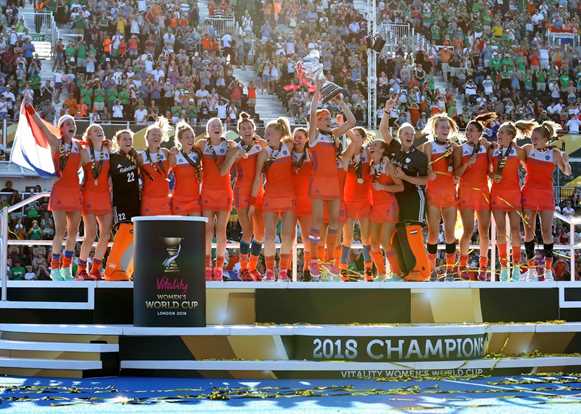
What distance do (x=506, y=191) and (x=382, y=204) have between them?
1317 millimetres

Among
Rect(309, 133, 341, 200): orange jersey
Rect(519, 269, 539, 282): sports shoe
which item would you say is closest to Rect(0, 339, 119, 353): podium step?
Rect(309, 133, 341, 200): orange jersey

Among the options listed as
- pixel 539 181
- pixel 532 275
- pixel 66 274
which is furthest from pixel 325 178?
pixel 66 274

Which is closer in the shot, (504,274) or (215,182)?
(215,182)

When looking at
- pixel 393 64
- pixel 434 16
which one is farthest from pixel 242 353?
pixel 434 16

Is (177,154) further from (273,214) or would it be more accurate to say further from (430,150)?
(430,150)

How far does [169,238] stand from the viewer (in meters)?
9.46

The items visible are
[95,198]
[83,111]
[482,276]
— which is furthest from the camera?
[83,111]

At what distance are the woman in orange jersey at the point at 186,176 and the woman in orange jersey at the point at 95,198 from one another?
68 cm

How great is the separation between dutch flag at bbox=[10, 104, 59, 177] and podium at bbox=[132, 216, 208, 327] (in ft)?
5.87

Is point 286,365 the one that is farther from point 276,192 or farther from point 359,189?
point 359,189

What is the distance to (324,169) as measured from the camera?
11.1 meters

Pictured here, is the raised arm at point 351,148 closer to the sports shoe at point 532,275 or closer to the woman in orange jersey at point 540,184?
the woman in orange jersey at point 540,184

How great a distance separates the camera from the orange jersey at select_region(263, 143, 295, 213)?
11.1m

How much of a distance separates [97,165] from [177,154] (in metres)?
0.82
